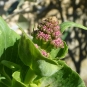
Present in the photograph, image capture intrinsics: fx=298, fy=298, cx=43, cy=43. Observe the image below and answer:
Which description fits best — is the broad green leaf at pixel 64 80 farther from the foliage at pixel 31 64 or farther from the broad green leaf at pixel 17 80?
the broad green leaf at pixel 17 80

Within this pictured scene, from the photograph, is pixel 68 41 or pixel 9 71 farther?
pixel 68 41

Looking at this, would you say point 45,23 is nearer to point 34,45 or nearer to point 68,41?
point 34,45

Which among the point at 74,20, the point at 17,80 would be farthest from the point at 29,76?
the point at 74,20

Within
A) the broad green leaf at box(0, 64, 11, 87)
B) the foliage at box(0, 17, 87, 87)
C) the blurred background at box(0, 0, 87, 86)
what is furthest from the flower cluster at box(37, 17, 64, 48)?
the blurred background at box(0, 0, 87, 86)

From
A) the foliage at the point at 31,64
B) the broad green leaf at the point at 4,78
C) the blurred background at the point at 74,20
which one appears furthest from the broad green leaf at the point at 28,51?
the blurred background at the point at 74,20

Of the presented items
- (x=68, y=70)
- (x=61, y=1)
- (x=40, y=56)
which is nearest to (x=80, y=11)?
(x=61, y=1)

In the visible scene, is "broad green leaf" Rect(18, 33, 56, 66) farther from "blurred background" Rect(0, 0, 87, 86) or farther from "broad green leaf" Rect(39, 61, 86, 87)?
"blurred background" Rect(0, 0, 87, 86)
